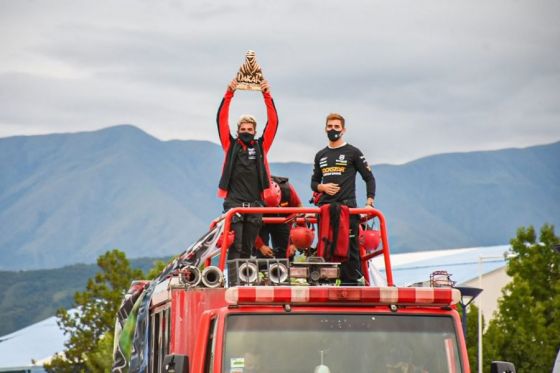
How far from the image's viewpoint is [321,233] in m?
12.8

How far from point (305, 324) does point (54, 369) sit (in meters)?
47.6

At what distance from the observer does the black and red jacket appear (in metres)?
14.3

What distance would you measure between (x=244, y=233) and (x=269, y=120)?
163 cm

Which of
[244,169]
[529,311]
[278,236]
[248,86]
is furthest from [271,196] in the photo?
[529,311]

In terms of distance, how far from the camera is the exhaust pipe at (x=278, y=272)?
37.4 ft

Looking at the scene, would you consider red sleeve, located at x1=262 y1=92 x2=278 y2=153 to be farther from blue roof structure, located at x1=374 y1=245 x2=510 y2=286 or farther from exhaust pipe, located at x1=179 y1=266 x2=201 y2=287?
blue roof structure, located at x1=374 y1=245 x2=510 y2=286

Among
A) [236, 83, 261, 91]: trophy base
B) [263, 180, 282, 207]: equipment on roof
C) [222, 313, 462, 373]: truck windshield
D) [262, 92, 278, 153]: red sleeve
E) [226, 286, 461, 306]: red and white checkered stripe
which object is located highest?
[236, 83, 261, 91]: trophy base

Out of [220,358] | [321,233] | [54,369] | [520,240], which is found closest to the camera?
[220,358]

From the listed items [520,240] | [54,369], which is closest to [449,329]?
[520,240]

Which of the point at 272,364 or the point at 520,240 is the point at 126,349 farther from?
the point at 520,240

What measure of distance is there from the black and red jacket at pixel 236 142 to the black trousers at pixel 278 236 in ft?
1.84

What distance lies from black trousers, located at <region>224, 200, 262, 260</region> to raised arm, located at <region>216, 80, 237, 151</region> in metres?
1.01

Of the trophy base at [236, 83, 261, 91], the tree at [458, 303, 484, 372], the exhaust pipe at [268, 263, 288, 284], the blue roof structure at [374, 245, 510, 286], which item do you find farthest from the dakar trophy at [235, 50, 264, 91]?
the blue roof structure at [374, 245, 510, 286]

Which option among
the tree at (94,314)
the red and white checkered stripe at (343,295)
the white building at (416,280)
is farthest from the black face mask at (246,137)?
the white building at (416,280)
